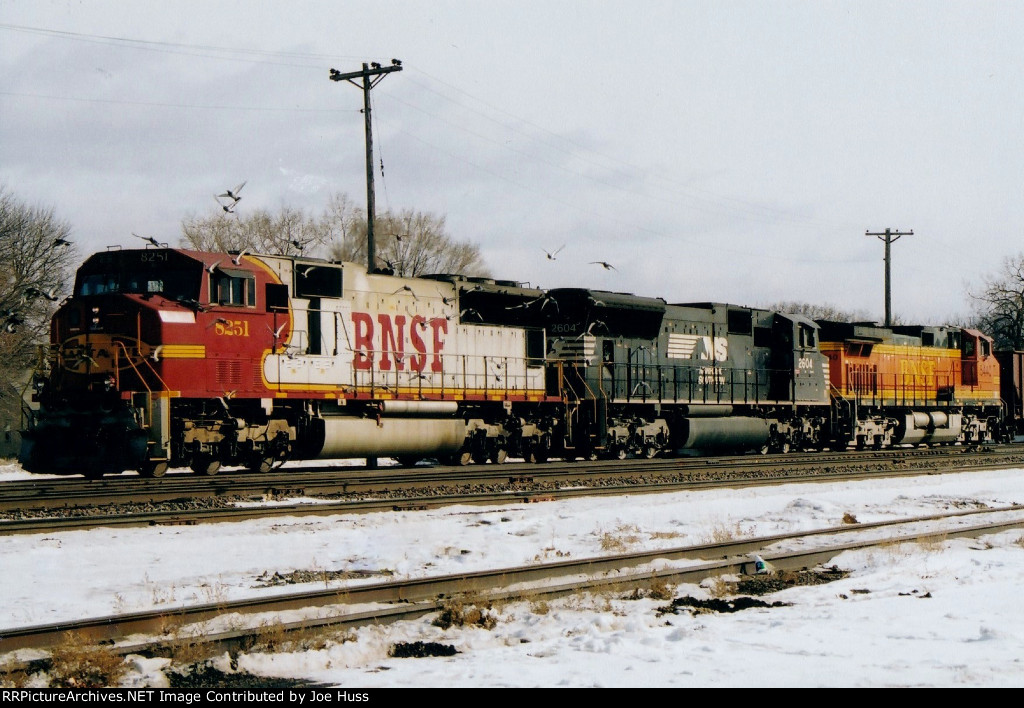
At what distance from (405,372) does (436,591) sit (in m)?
11.7

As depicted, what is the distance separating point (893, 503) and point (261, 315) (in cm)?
1043

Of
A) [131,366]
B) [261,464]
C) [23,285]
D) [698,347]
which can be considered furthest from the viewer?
[23,285]

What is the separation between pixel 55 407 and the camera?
16.0 metres

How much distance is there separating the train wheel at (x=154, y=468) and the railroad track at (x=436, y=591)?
862 centimetres

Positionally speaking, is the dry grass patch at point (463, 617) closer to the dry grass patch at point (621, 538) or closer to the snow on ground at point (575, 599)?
the snow on ground at point (575, 599)

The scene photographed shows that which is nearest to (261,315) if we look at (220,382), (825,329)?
(220,382)

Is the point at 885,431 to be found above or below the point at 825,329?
below

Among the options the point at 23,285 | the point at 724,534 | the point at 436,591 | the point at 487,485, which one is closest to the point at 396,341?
the point at 487,485

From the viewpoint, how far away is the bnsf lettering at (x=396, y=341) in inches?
752

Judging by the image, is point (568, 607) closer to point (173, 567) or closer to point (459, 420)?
point (173, 567)

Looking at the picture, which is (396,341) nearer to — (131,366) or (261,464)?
(261,464)

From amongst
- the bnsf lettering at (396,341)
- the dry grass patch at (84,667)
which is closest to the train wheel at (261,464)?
the bnsf lettering at (396,341)

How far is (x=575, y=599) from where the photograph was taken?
26.8 feet

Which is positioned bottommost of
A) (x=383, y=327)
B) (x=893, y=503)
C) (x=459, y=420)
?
(x=893, y=503)
